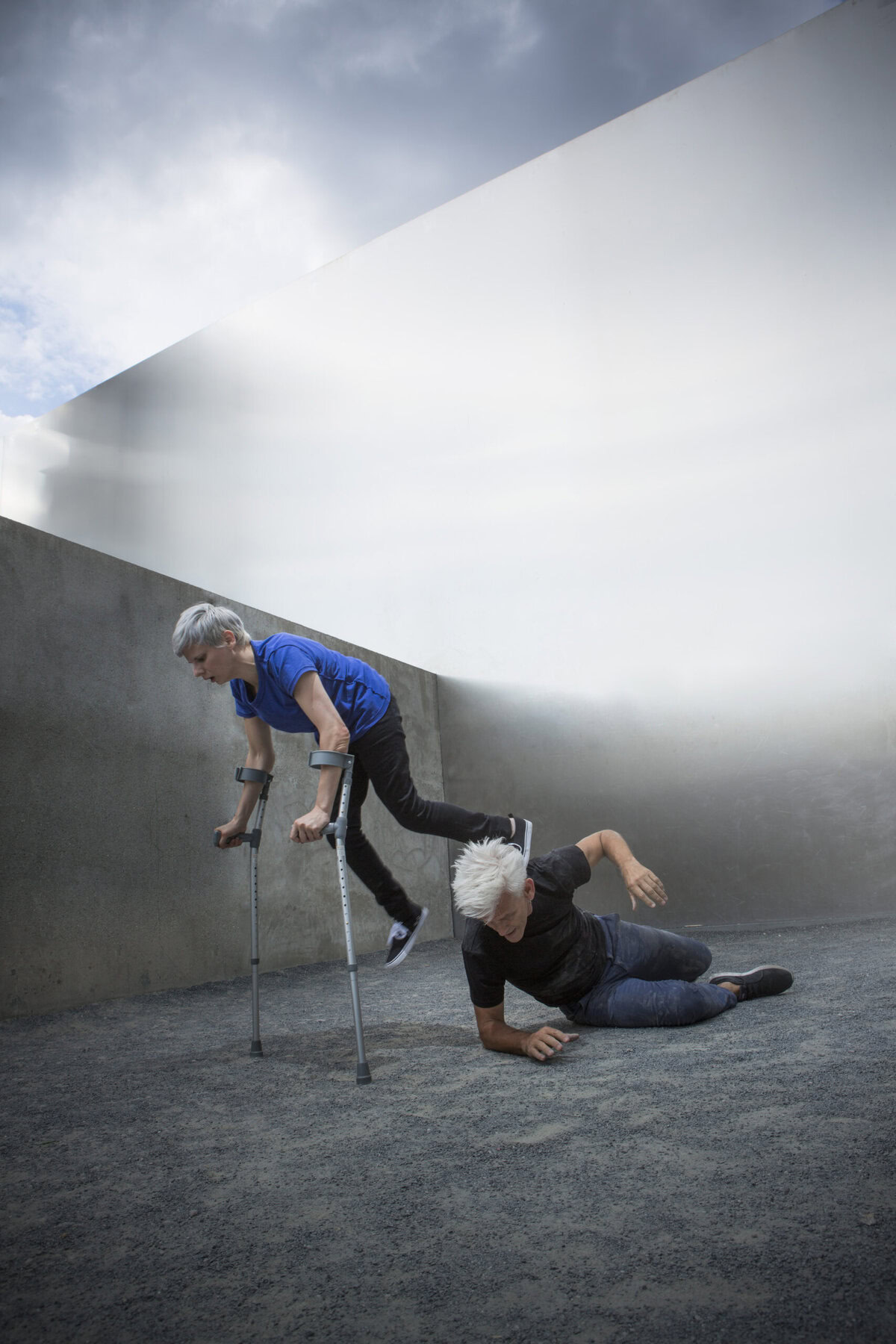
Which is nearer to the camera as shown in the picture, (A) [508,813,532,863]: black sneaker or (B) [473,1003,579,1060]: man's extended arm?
(B) [473,1003,579,1060]: man's extended arm

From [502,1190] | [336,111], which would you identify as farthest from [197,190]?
[502,1190]

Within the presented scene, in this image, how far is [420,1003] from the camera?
8.91 ft

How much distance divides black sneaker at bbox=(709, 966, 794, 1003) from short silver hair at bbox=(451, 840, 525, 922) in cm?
84

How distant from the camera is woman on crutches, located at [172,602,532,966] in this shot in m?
2.04

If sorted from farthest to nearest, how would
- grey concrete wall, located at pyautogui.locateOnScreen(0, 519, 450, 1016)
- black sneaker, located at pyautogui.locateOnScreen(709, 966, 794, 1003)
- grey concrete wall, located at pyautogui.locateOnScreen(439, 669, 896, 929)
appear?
grey concrete wall, located at pyautogui.locateOnScreen(439, 669, 896, 929)
grey concrete wall, located at pyautogui.locateOnScreen(0, 519, 450, 1016)
black sneaker, located at pyautogui.locateOnScreen(709, 966, 794, 1003)

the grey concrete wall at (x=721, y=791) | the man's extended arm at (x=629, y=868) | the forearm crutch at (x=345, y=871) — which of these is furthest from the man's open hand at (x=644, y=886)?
the grey concrete wall at (x=721, y=791)

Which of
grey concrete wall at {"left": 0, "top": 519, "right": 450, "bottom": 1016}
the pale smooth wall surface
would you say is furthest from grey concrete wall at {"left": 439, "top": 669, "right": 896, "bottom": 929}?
grey concrete wall at {"left": 0, "top": 519, "right": 450, "bottom": 1016}

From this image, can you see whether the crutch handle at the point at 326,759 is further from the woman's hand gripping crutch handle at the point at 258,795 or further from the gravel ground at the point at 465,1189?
the gravel ground at the point at 465,1189

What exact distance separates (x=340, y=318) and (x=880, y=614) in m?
4.00

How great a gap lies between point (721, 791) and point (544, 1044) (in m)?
2.83

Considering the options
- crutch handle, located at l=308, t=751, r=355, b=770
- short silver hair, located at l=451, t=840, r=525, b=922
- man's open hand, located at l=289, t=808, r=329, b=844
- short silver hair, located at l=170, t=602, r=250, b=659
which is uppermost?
short silver hair, located at l=170, t=602, r=250, b=659

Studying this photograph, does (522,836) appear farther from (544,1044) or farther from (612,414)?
(612,414)

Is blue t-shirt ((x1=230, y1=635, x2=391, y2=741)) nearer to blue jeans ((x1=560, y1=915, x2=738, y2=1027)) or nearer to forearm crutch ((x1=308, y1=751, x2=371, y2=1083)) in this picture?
forearm crutch ((x1=308, y1=751, x2=371, y2=1083))

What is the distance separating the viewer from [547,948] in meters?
1.93
